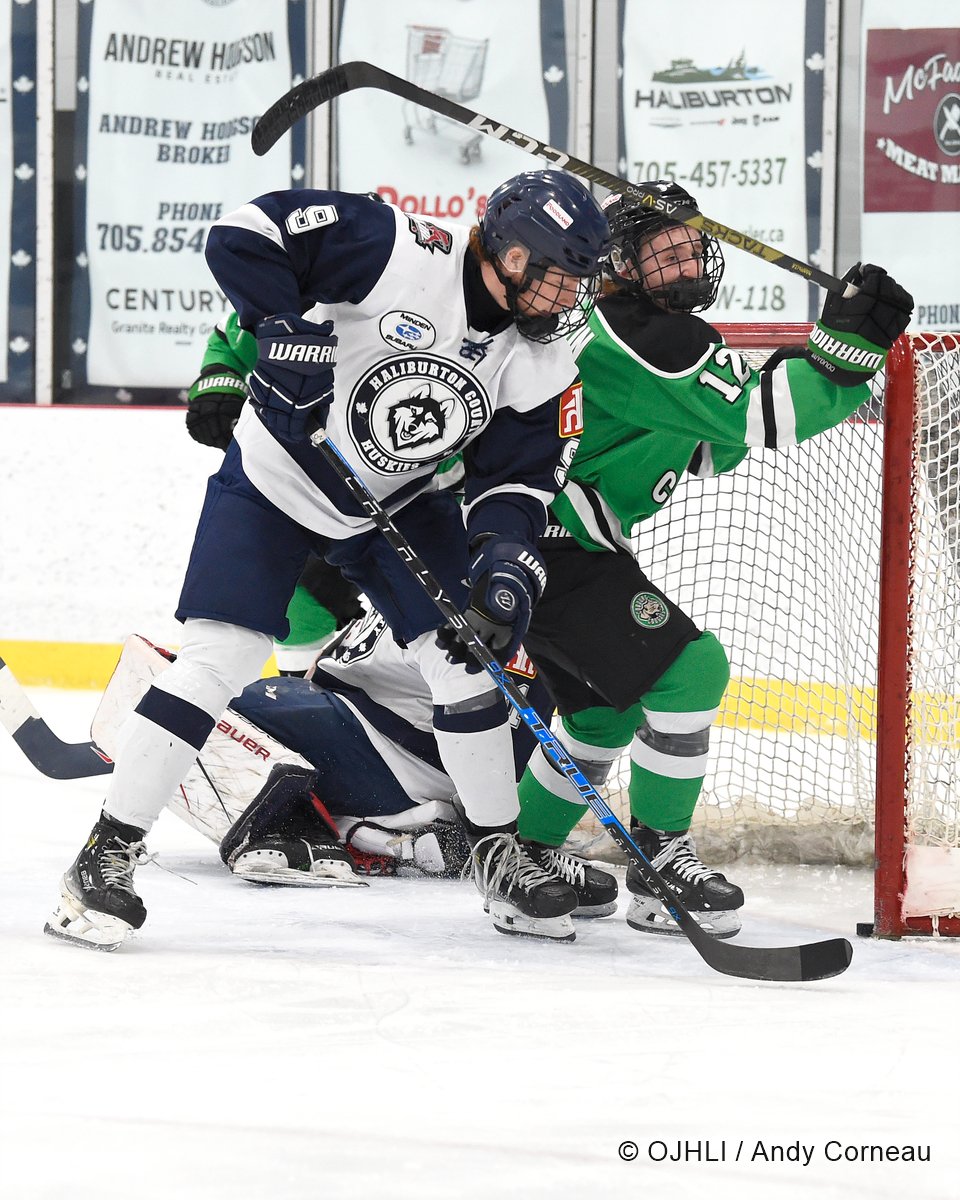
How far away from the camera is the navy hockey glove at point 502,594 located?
190 centimetres

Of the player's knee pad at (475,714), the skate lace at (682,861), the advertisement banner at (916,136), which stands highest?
the advertisement banner at (916,136)

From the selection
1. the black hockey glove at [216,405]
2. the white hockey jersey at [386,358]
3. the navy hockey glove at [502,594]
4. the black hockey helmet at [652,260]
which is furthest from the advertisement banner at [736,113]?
the navy hockey glove at [502,594]

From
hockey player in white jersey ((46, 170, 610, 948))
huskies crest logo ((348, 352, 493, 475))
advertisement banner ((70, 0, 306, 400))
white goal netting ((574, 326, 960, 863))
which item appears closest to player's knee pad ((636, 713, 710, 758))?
hockey player in white jersey ((46, 170, 610, 948))

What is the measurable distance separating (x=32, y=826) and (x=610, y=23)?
11.7 feet

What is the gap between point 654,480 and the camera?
223 cm

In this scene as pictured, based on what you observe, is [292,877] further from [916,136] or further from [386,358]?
[916,136]

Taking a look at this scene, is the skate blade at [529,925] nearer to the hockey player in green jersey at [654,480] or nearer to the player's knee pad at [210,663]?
the hockey player in green jersey at [654,480]

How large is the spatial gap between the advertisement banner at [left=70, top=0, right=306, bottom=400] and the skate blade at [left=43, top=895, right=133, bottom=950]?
3614 mm

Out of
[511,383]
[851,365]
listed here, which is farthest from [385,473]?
[851,365]

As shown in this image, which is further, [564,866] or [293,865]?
[293,865]

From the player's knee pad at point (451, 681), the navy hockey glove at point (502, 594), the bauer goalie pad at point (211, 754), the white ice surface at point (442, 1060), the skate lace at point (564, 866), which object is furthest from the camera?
the bauer goalie pad at point (211, 754)

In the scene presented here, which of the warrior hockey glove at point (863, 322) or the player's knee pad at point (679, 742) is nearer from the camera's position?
the warrior hockey glove at point (863, 322)

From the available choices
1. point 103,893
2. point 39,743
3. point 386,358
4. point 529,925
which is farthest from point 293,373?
point 39,743

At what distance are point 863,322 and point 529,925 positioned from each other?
0.89 metres
